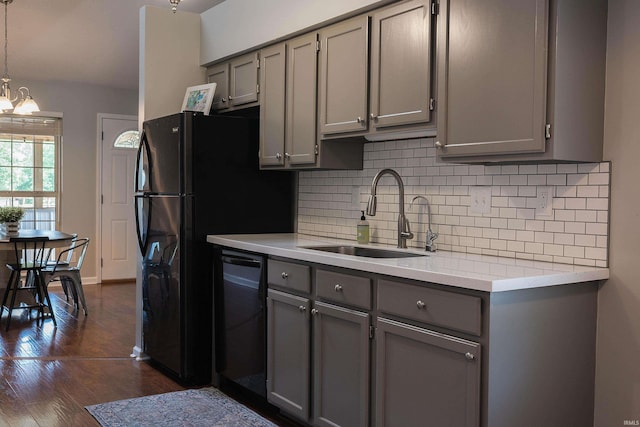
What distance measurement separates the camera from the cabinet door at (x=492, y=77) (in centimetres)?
229

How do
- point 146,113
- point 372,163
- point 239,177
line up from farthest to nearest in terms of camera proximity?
point 146,113 < point 239,177 < point 372,163

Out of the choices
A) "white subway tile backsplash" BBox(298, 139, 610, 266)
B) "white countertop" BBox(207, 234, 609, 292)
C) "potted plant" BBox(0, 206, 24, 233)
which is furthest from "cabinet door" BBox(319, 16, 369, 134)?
"potted plant" BBox(0, 206, 24, 233)

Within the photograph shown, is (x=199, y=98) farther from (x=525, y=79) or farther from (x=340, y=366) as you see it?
(x=525, y=79)

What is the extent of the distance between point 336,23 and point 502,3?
1119 mm

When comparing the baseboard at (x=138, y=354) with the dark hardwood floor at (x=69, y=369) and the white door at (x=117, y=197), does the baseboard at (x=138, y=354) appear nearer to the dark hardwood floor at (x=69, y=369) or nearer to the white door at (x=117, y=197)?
the dark hardwood floor at (x=69, y=369)

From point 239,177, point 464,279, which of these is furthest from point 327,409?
point 239,177

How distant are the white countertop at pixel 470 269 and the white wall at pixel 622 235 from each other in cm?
10

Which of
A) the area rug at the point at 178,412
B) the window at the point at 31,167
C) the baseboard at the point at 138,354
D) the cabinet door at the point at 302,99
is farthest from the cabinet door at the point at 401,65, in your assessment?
the window at the point at 31,167

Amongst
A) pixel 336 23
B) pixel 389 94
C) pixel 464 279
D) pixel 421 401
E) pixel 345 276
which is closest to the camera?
pixel 464 279

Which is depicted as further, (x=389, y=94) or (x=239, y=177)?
(x=239, y=177)

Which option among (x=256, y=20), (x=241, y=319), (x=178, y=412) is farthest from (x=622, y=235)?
(x=256, y=20)

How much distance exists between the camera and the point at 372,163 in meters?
3.62

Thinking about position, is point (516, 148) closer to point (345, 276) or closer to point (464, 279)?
point (464, 279)

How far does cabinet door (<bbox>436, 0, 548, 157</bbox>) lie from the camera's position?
7.51 ft
